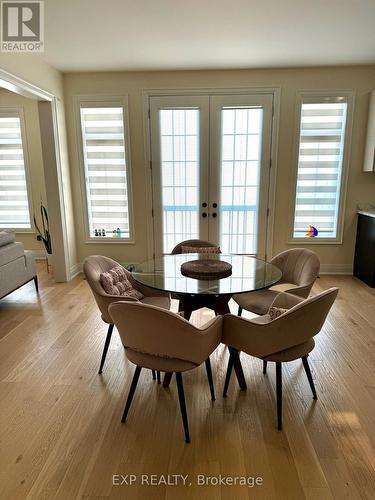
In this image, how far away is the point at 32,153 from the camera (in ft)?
15.8

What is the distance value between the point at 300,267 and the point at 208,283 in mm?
919

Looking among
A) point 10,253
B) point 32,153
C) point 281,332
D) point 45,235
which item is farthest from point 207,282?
point 32,153

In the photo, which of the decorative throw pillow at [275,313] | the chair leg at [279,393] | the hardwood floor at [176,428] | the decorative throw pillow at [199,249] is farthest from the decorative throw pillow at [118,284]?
the chair leg at [279,393]

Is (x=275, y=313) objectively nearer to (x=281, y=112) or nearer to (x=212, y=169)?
(x=212, y=169)

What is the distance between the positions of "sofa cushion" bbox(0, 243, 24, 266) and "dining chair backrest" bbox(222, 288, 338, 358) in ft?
8.23

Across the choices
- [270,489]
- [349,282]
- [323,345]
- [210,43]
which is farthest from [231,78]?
[270,489]

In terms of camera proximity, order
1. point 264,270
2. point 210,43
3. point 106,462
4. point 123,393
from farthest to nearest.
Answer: point 210,43
point 264,270
point 123,393
point 106,462

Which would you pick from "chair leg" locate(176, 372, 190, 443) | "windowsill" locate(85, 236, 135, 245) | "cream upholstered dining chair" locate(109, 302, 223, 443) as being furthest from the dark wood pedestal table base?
"windowsill" locate(85, 236, 135, 245)

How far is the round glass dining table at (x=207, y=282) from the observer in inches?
76.5

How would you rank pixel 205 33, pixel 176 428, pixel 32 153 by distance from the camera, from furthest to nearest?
1. pixel 32 153
2. pixel 205 33
3. pixel 176 428

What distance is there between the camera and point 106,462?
1.53 metres

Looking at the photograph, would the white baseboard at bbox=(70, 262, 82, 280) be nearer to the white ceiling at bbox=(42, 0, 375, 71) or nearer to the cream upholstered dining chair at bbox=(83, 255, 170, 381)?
the cream upholstered dining chair at bbox=(83, 255, 170, 381)

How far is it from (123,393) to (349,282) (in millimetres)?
3387

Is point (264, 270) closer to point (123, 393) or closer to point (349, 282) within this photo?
point (123, 393)
